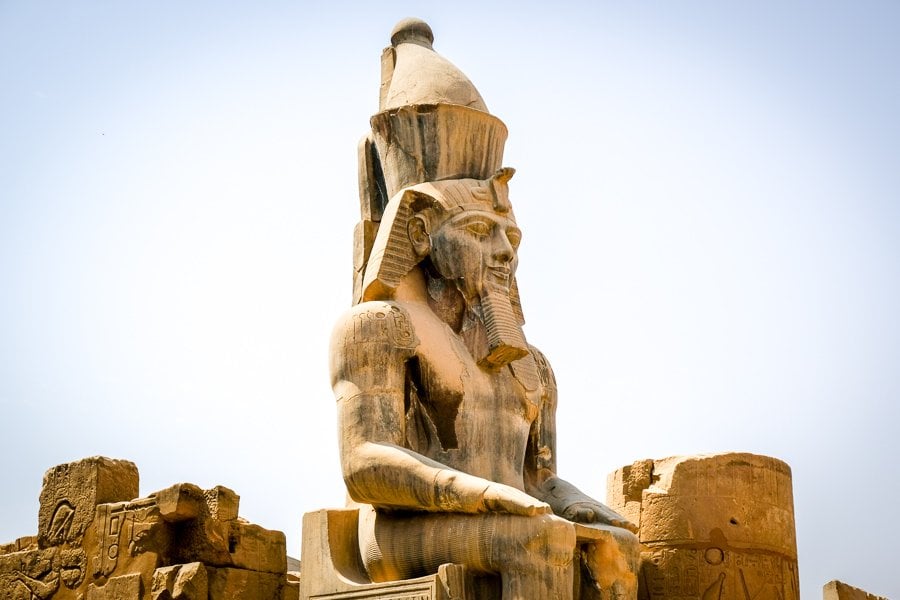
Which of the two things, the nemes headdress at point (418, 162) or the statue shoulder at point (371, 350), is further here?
the nemes headdress at point (418, 162)

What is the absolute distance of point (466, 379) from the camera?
24.7ft

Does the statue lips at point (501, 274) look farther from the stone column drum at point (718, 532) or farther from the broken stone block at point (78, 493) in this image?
the broken stone block at point (78, 493)

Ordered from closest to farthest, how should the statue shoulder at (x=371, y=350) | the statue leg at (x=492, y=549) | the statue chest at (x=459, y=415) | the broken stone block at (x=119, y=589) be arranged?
1. the statue leg at (x=492, y=549)
2. the statue shoulder at (x=371, y=350)
3. the statue chest at (x=459, y=415)
4. the broken stone block at (x=119, y=589)

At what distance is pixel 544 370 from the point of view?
8.09 meters

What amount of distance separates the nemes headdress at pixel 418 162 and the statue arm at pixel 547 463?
37 centimetres

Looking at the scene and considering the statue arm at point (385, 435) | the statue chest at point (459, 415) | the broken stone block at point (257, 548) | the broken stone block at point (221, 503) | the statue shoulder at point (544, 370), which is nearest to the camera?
the statue arm at point (385, 435)

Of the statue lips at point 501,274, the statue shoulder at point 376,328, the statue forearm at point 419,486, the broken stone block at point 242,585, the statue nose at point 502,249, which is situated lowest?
the broken stone block at point 242,585

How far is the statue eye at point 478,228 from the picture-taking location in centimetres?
773

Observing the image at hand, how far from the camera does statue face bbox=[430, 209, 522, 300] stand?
7676 millimetres

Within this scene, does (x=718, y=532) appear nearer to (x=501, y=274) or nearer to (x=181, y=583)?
(x=501, y=274)

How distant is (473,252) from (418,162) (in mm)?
597

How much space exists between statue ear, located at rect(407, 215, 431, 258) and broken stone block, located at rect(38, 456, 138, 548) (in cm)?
222

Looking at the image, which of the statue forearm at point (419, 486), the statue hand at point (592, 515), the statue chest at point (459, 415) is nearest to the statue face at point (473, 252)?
the statue chest at point (459, 415)

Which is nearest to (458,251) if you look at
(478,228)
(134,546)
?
(478,228)
